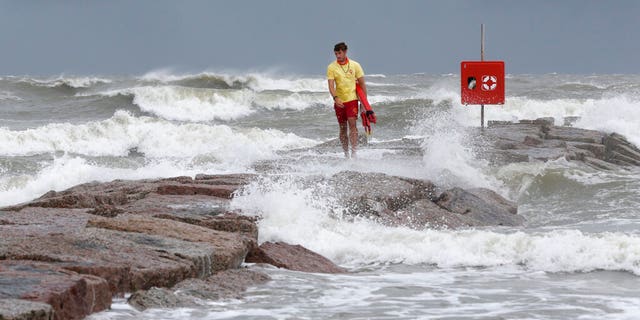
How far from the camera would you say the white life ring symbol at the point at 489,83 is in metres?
15.6

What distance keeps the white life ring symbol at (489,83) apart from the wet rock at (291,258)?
856 centimetres

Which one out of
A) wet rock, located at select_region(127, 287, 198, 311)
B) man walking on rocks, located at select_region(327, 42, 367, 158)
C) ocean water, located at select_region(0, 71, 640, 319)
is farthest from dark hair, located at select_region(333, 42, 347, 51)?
wet rock, located at select_region(127, 287, 198, 311)

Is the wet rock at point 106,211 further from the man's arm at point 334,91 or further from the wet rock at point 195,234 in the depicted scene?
the man's arm at point 334,91

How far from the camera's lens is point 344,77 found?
12.4 meters

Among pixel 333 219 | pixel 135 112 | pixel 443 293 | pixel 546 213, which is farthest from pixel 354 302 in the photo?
pixel 135 112

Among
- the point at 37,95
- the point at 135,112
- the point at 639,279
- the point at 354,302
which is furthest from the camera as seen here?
the point at 37,95

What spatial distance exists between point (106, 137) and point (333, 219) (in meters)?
17.7

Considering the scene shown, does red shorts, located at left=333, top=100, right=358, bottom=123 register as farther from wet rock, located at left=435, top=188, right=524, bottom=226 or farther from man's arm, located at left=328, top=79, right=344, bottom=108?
wet rock, located at left=435, top=188, right=524, bottom=226

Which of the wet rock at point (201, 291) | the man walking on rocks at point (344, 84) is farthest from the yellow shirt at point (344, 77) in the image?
the wet rock at point (201, 291)

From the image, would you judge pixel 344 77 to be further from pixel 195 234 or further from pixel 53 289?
pixel 53 289

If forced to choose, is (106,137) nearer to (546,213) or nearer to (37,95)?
A: (37,95)

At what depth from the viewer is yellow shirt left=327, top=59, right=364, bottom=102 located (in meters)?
12.4

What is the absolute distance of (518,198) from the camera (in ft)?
41.7

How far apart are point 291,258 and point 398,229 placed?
1.55 metres
